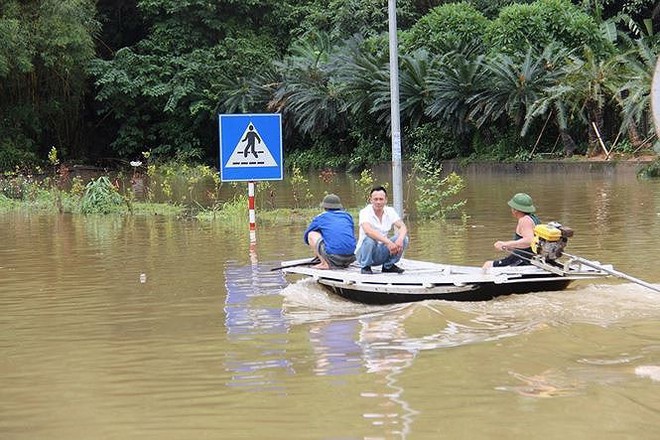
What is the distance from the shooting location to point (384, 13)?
1592 inches

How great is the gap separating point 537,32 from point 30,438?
A: 29877mm

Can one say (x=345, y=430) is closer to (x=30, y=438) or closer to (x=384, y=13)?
(x=30, y=438)

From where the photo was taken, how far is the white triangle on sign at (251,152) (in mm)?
13383

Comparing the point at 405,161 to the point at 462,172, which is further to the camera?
the point at 405,161

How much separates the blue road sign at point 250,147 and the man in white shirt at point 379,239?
3.66m

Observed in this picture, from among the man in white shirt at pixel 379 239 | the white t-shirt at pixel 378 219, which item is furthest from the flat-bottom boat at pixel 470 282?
the white t-shirt at pixel 378 219

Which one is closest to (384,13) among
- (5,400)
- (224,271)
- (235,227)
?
(235,227)

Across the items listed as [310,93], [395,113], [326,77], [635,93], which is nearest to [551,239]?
[395,113]

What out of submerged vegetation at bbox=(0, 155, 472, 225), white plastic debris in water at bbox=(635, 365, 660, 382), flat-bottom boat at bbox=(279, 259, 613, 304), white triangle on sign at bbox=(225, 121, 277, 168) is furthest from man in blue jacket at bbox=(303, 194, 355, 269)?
submerged vegetation at bbox=(0, 155, 472, 225)

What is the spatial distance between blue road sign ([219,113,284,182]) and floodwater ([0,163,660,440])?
119 cm

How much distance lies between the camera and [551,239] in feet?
28.1

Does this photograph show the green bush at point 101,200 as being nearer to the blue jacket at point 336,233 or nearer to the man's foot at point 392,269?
the blue jacket at point 336,233

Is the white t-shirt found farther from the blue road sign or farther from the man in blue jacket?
the blue road sign

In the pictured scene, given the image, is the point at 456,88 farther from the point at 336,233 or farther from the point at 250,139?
the point at 336,233
